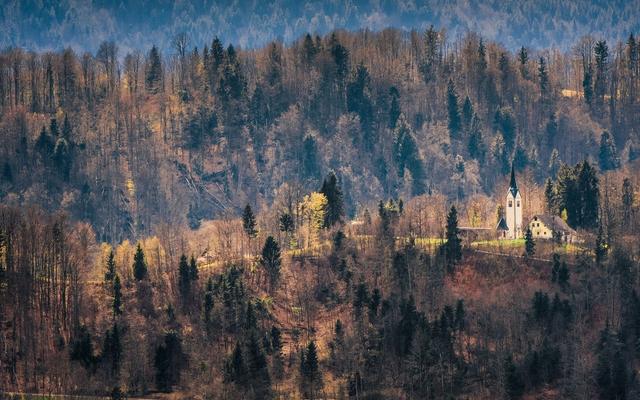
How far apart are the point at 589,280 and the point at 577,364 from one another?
20594 mm

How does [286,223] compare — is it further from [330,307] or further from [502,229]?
[502,229]

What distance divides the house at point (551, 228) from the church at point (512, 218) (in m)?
2.28

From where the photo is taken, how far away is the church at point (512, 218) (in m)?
176

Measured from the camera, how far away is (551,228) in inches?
6777

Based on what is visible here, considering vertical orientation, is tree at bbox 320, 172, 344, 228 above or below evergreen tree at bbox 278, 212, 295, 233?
above

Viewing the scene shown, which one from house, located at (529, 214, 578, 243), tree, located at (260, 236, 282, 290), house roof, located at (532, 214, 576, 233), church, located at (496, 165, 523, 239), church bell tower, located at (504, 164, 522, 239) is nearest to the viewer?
tree, located at (260, 236, 282, 290)

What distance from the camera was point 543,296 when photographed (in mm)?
151375

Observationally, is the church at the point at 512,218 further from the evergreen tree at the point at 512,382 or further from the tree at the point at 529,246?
the evergreen tree at the point at 512,382

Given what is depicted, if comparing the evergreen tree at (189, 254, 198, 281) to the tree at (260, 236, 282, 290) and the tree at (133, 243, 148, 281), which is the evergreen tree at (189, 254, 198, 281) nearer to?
the tree at (133, 243, 148, 281)

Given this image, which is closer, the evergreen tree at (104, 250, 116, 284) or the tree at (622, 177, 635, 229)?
the evergreen tree at (104, 250, 116, 284)

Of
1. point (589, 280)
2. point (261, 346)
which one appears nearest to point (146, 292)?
point (261, 346)

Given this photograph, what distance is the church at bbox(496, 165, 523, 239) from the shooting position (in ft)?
579

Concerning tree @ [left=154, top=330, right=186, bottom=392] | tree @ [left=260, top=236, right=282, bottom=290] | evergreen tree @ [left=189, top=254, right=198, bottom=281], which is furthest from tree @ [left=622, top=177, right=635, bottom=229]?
tree @ [left=154, top=330, right=186, bottom=392]

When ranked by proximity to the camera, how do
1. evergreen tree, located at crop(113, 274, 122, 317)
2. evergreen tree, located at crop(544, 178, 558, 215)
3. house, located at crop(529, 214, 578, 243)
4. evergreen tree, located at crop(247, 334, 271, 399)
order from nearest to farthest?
evergreen tree, located at crop(247, 334, 271, 399)
evergreen tree, located at crop(113, 274, 122, 317)
house, located at crop(529, 214, 578, 243)
evergreen tree, located at crop(544, 178, 558, 215)
